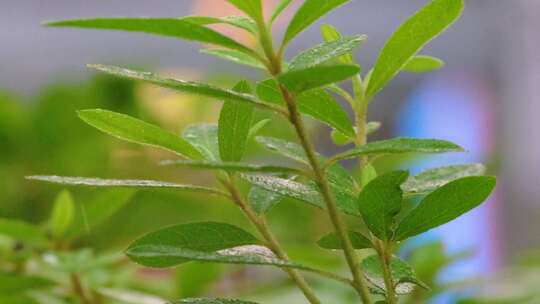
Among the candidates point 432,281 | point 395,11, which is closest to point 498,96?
point 395,11

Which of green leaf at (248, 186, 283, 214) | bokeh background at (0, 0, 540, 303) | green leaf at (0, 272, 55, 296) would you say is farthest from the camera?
bokeh background at (0, 0, 540, 303)

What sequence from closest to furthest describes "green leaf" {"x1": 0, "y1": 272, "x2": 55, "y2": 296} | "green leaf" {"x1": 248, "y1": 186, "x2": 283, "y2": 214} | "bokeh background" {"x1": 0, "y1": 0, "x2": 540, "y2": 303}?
"green leaf" {"x1": 248, "y1": 186, "x2": 283, "y2": 214}
"green leaf" {"x1": 0, "y1": 272, "x2": 55, "y2": 296}
"bokeh background" {"x1": 0, "y1": 0, "x2": 540, "y2": 303}

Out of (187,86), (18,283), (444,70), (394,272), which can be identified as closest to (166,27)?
(187,86)

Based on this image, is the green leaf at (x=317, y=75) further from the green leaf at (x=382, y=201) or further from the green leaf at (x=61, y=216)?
the green leaf at (x=61, y=216)

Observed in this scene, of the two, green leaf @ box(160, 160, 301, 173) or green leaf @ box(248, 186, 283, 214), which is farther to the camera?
green leaf @ box(248, 186, 283, 214)

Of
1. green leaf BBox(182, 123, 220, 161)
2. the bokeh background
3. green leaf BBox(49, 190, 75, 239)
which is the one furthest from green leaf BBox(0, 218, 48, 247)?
the bokeh background

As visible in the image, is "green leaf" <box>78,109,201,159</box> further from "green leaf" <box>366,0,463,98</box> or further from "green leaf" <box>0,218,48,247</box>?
"green leaf" <box>0,218,48,247</box>

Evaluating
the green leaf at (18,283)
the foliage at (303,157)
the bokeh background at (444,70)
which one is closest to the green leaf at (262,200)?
the foliage at (303,157)
